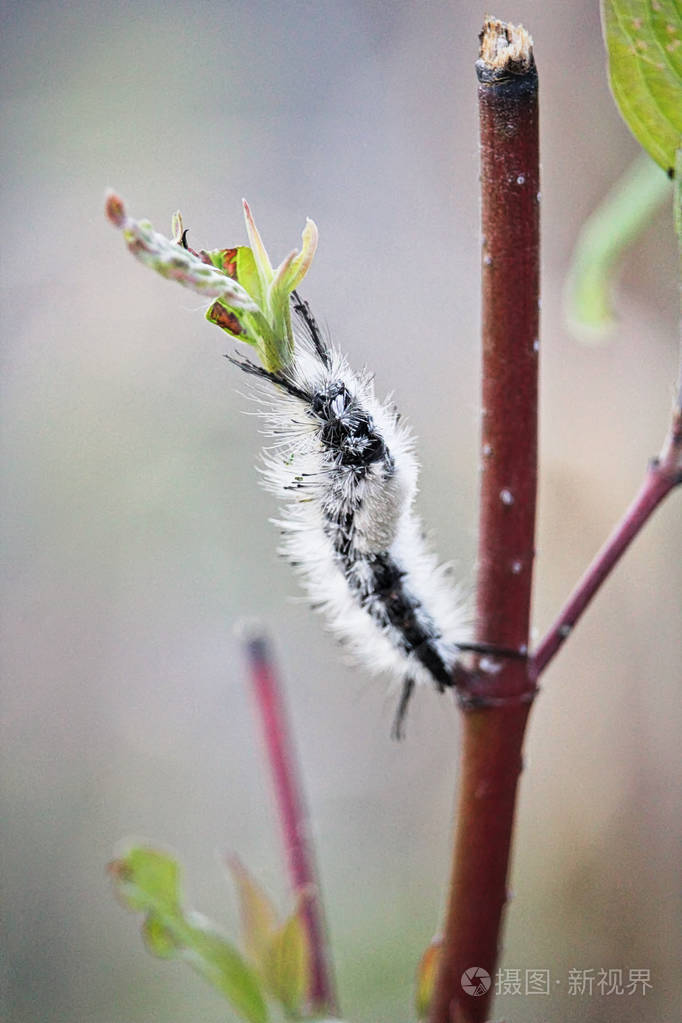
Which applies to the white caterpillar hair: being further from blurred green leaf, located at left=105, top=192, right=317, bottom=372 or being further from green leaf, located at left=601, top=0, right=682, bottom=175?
green leaf, located at left=601, top=0, right=682, bottom=175

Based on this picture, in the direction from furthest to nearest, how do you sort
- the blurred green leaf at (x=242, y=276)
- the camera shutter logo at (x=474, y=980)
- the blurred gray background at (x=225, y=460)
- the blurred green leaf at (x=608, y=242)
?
the blurred gray background at (x=225, y=460) → the blurred green leaf at (x=608, y=242) → the camera shutter logo at (x=474, y=980) → the blurred green leaf at (x=242, y=276)

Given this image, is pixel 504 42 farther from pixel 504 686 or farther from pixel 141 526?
pixel 141 526

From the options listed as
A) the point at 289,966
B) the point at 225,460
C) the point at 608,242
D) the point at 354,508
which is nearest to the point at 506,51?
the point at 354,508

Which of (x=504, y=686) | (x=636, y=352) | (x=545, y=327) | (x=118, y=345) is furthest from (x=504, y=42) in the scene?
(x=118, y=345)

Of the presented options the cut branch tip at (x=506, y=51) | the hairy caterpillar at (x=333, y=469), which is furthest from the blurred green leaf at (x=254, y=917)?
the cut branch tip at (x=506, y=51)

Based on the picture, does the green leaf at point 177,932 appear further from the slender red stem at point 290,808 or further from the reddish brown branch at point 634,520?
the reddish brown branch at point 634,520
